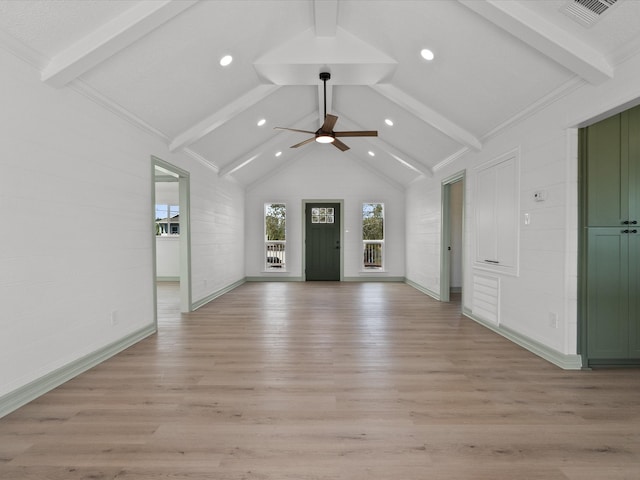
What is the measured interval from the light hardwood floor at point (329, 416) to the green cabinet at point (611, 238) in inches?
10.9

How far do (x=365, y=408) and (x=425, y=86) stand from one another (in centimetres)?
360

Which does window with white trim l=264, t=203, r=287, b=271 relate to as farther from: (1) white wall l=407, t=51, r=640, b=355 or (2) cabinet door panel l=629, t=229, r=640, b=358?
(2) cabinet door panel l=629, t=229, r=640, b=358

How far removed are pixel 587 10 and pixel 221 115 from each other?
386cm

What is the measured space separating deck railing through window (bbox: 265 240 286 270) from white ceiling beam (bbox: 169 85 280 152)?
15.8 feet

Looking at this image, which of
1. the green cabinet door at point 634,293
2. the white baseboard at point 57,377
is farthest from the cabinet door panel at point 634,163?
the white baseboard at point 57,377

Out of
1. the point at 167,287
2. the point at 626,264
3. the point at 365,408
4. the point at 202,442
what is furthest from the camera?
the point at 167,287

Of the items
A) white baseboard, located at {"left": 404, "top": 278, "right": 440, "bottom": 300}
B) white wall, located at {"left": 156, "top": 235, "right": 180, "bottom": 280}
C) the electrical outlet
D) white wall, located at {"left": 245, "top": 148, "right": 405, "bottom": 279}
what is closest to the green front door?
white wall, located at {"left": 245, "top": 148, "right": 405, "bottom": 279}

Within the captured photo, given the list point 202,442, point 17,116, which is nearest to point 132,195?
point 17,116

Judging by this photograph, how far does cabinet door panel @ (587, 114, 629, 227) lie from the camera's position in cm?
306

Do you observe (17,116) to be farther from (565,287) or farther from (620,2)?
(565,287)

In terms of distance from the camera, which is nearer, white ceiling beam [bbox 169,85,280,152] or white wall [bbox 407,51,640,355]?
white wall [bbox 407,51,640,355]

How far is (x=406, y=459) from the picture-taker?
186 centimetres

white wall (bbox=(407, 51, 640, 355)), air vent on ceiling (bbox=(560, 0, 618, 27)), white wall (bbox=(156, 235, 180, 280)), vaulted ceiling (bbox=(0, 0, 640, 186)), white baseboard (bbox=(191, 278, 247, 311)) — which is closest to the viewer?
air vent on ceiling (bbox=(560, 0, 618, 27))

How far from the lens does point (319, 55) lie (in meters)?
3.96
